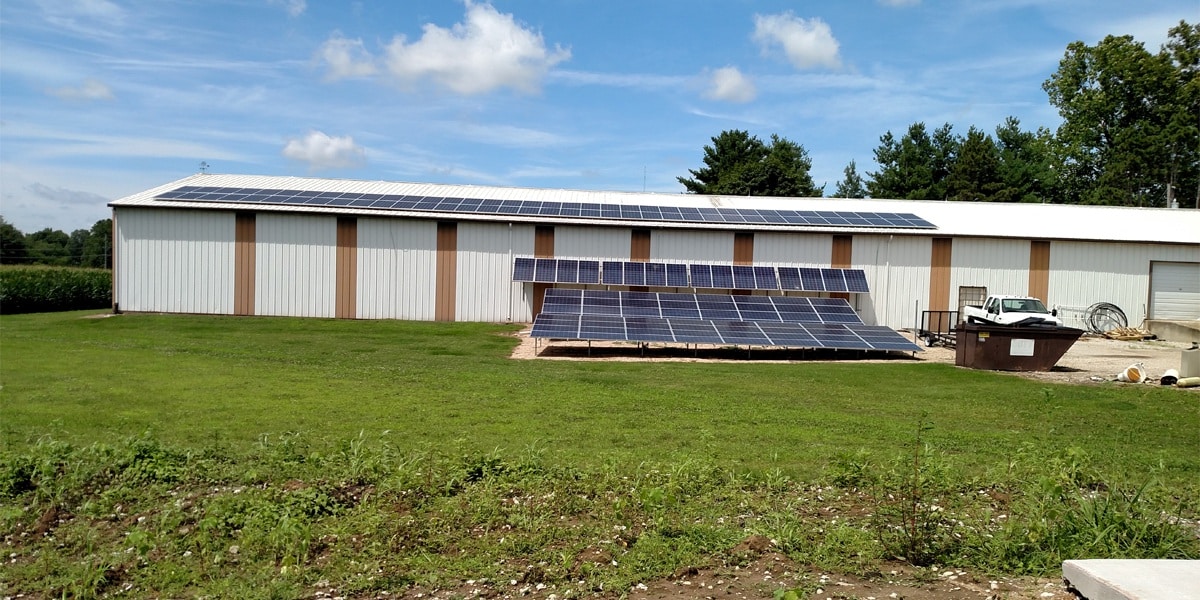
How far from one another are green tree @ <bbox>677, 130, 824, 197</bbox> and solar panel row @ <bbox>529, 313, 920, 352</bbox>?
40967mm

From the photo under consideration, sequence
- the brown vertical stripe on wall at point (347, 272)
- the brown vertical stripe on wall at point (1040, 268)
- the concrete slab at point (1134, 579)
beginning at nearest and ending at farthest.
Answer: the concrete slab at point (1134, 579), the brown vertical stripe on wall at point (347, 272), the brown vertical stripe on wall at point (1040, 268)

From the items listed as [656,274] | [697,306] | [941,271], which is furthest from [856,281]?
[697,306]

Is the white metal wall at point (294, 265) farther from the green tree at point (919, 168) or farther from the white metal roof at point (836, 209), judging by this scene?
the green tree at point (919, 168)

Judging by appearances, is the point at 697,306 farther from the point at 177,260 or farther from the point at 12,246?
the point at 12,246

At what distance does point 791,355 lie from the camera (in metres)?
22.2

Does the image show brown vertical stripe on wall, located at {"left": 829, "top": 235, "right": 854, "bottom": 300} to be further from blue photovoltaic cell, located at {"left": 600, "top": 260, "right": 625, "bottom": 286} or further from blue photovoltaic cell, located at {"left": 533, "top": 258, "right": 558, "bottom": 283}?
blue photovoltaic cell, located at {"left": 533, "top": 258, "right": 558, "bottom": 283}

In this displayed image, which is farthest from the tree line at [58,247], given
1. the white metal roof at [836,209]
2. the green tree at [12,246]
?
the white metal roof at [836,209]

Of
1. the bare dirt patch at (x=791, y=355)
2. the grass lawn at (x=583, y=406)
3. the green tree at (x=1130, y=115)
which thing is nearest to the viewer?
the grass lawn at (x=583, y=406)

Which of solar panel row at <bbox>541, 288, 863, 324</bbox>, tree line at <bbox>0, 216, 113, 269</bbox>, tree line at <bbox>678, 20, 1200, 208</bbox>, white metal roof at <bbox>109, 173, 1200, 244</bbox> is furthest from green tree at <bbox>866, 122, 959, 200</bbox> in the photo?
tree line at <bbox>0, 216, 113, 269</bbox>

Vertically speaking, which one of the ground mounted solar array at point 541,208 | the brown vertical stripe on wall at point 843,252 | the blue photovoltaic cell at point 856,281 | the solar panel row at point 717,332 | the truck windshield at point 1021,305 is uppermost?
the ground mounted solar array at point 541,208

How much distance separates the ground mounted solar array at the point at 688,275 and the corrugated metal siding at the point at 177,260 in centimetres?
1039

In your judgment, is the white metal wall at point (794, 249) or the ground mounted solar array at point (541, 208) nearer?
the ground mounted solar array at point (541, 208)

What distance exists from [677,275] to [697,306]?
3905 millimetres

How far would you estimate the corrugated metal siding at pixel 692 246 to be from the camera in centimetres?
2995
